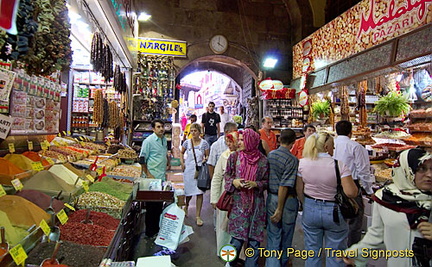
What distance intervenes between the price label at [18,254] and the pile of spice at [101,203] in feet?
3.03

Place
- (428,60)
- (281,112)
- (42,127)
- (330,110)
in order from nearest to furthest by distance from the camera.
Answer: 1. (42,127)
2. (428,60)
3. (330,110)
4. (281,112)

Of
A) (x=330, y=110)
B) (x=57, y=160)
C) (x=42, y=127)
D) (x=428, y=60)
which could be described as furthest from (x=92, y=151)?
(x=330, y=110)

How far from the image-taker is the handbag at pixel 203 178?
433 cm

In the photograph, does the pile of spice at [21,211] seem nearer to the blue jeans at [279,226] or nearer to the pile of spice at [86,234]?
the pile of spice at [86,234]

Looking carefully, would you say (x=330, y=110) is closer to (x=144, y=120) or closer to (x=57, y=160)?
(x=144, y=120)

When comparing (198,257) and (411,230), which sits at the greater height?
(411,230)

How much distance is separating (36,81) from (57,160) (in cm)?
107

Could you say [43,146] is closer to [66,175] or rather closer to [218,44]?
[66,175]

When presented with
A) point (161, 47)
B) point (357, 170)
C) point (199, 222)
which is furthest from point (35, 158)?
point (161, 47)

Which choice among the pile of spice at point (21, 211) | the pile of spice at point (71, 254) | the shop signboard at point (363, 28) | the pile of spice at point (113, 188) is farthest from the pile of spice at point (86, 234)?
the shop signboard at point (363, 28)

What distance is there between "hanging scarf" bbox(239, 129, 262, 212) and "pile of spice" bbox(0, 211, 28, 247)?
5.76 feet

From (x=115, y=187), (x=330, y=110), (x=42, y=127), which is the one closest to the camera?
(x=115, y=187)

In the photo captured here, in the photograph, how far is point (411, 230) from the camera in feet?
4.81

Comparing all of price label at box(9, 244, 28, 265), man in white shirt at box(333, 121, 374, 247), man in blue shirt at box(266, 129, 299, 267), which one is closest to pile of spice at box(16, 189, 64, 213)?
price label at box(9, 244, 28, 265)
